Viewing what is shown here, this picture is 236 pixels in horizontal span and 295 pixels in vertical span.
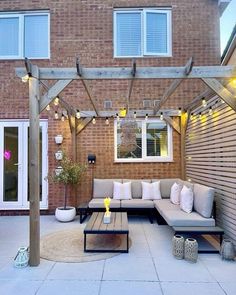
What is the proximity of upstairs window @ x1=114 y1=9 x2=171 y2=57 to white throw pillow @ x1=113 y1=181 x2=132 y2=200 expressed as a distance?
355cm

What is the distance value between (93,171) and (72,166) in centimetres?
91

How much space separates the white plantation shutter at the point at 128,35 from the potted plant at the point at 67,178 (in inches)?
132

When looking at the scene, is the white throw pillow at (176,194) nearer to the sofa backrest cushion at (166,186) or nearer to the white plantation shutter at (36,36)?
the sofa backrest cushion at (166,186)

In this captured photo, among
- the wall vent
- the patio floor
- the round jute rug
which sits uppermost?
the wall vent

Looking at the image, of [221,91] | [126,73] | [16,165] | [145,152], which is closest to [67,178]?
[16,165]

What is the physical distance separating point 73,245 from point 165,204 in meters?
2.26

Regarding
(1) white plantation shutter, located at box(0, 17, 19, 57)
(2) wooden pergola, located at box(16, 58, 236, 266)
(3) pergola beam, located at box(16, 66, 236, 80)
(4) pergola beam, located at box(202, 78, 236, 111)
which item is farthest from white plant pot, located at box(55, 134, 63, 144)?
(4) pergola beam, located at box(202, 78, 236, 111)

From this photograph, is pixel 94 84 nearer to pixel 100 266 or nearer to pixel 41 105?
pixel 41 105

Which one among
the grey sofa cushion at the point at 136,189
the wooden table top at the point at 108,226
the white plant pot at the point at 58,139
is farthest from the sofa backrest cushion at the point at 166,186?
the white plant pot at the point at 58,139

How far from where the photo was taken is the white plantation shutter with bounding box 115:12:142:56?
24.0 ft

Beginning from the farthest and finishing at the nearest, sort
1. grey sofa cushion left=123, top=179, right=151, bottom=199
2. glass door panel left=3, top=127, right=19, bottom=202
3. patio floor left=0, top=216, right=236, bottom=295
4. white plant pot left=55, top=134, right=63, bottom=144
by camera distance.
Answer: glass door panel left=3, top=127, right=19, bottom=202, white plant pot left=55, top=134, right=63, bottom=144, grey sofa cushion left=123, top=179, right=151, bottom=199, patio floor left=0, top=216, right=236, bottom=295

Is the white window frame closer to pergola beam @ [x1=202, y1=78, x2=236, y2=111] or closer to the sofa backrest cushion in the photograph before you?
the sofa backrest cushion

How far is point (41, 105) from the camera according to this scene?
397 cm

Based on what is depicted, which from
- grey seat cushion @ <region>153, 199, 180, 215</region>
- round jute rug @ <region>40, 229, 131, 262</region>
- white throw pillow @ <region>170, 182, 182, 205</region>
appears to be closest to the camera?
round jute rug @ <region>40, 229, 131, 262</region>
